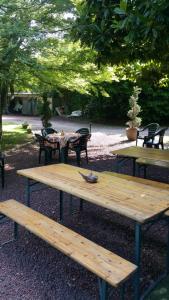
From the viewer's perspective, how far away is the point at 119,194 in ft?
10.5

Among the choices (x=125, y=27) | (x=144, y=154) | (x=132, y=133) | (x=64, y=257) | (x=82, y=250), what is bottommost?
(x=64, y=257)

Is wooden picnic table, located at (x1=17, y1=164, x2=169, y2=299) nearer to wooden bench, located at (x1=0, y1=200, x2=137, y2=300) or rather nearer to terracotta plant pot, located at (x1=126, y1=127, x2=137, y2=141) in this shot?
wooden bench, located at (x1=0, y1=200, x2=137, y2=300)

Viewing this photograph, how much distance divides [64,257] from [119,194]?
1.01 metres

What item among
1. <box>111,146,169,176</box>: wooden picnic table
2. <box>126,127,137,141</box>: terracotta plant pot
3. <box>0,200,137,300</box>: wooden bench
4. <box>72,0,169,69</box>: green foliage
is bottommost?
<box>0,200,137,300</box>: wooden bench

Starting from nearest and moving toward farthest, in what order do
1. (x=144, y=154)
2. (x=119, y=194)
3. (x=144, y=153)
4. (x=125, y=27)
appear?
(x=119, y=194), (x=125, y=27), (x=144, y=154), (x=144, y=153)

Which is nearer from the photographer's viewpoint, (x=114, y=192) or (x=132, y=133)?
(x=114, y=192)

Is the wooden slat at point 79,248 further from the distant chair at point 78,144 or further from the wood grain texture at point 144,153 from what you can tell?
the distant chair at point 78,144

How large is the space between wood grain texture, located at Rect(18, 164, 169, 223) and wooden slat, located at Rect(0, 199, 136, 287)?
37 cm

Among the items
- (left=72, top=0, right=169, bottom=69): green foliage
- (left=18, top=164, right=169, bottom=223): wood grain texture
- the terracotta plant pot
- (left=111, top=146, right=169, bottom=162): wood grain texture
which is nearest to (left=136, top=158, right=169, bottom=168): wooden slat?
(left=111, top=146, right=169, bottom=162): wood grain texture

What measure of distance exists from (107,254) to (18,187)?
377 cm

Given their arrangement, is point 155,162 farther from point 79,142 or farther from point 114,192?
point 79,142

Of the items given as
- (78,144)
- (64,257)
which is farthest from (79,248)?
(78,144)

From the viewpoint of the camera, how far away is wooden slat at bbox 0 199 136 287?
239cm

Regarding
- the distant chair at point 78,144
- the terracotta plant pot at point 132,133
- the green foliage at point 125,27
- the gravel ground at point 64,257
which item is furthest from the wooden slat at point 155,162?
the terracotta plant pot at point 132,133
